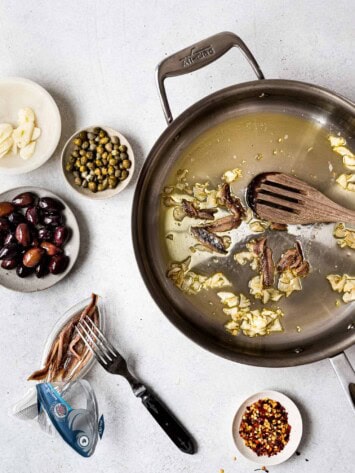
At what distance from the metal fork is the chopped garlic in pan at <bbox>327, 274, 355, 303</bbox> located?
1.57 feet

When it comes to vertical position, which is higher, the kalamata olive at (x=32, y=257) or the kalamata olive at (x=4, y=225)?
the kalamata olive at (x=4, y=225)

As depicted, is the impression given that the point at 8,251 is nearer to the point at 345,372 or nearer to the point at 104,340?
the point at 104,340

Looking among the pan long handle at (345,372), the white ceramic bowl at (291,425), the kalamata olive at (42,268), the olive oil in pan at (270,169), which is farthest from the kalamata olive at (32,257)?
the pan long handle at (345,372)

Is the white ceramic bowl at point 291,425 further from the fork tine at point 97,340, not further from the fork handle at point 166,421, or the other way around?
the fork tine at point 97,340

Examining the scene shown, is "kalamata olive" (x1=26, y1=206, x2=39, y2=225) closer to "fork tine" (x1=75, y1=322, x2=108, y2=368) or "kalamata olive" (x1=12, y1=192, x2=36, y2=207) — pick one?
"kalamata olive" (x1=12, y1=192, x2=36, y2=207)

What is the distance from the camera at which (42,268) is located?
128 cm

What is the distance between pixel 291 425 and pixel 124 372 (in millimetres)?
403

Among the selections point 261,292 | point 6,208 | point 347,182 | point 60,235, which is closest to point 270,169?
point 347,182

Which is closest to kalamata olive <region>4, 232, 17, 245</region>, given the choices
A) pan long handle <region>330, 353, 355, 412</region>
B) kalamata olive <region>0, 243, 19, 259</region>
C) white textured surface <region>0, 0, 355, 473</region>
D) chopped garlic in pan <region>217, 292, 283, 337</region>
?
kalamata olive <region>0, 243, 19, 259</region>

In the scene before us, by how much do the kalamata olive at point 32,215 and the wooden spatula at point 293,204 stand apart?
487 millimetres

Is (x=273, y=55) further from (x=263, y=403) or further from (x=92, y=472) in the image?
(x=92, y=472)

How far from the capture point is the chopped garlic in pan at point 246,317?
128cm

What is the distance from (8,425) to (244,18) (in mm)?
→ 1102

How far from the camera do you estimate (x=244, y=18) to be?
1.34 metres
